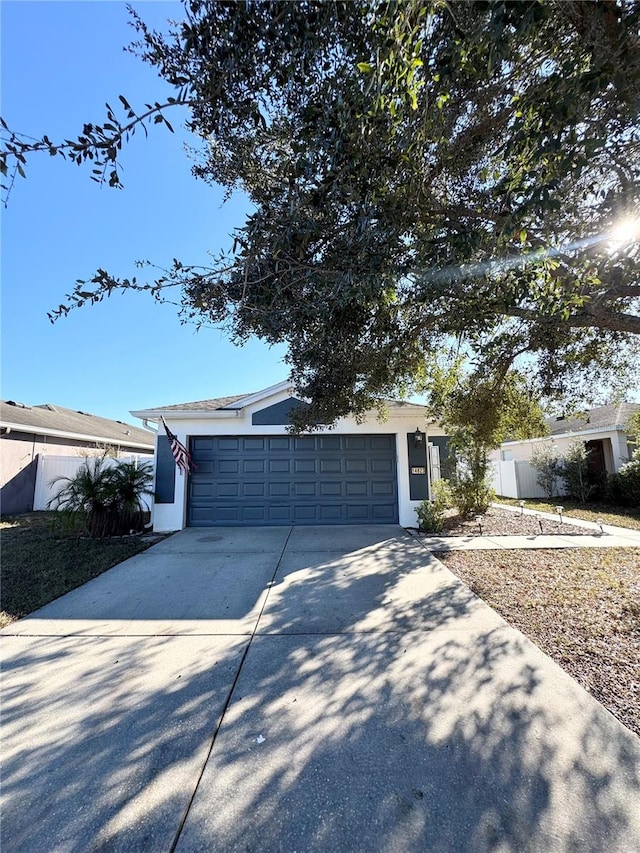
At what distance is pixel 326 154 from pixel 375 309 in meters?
2.19

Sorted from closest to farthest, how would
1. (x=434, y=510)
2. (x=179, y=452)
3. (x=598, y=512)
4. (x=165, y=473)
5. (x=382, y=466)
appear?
(x=434, y=510) → (x=179, y=452) → (x=165, y=473) → (x=382, y=466) → (x=598, y=512)

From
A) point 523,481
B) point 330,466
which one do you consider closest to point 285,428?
point 330,466

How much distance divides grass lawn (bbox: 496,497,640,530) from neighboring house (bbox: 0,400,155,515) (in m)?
13.5

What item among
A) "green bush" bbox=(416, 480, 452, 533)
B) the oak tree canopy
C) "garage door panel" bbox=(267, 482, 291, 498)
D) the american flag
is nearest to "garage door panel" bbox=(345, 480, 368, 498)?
"green bush" bbox=(416, 480, 452, 533)

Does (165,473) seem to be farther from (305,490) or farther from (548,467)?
(548,467)

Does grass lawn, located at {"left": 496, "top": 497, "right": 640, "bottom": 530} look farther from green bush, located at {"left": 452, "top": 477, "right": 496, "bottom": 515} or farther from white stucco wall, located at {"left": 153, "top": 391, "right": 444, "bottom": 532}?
white stucco wall, located at {"left": 153, "top": 391, "right": 444, "bottom": 532}

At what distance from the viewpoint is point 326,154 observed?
2.70 metres

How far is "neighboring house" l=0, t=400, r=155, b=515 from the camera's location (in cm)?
1151

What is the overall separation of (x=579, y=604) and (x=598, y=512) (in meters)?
8.37

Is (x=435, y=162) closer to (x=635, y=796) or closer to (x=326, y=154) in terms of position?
(x=326, y=154)

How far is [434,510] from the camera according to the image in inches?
331

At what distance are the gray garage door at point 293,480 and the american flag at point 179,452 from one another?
0.36 meters

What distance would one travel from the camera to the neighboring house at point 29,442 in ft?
37.8

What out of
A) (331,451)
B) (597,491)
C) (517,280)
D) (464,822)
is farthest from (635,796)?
(597,491)
